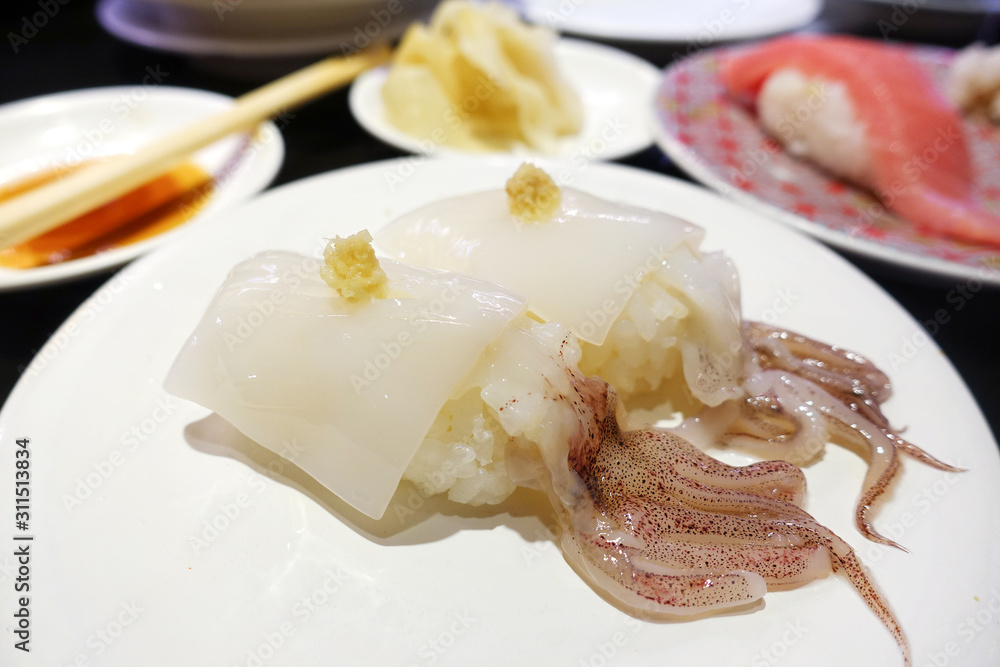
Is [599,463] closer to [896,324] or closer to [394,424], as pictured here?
[394,424]

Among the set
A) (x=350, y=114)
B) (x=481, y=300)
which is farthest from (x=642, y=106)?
(x=481, y=300)

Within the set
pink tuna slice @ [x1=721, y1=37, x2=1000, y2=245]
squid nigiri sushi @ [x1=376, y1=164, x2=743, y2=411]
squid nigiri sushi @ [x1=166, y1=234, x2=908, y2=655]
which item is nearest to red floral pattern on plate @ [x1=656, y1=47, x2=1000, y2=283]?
pink tuna slice @ [x1=721, y1=37, x2=1000, y2=245]

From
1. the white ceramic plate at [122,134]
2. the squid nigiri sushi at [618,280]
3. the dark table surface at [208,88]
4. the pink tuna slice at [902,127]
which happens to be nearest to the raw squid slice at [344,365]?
the squid nigiri sushi at [618,280]

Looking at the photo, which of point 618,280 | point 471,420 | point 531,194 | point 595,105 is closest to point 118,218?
point 531,194

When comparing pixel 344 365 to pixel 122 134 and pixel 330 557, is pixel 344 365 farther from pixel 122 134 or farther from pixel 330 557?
pixel 122 134

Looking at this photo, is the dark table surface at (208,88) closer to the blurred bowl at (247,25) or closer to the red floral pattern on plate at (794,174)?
the red floral pattern on plate at (794,174)

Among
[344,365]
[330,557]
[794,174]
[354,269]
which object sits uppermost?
[354,269]
